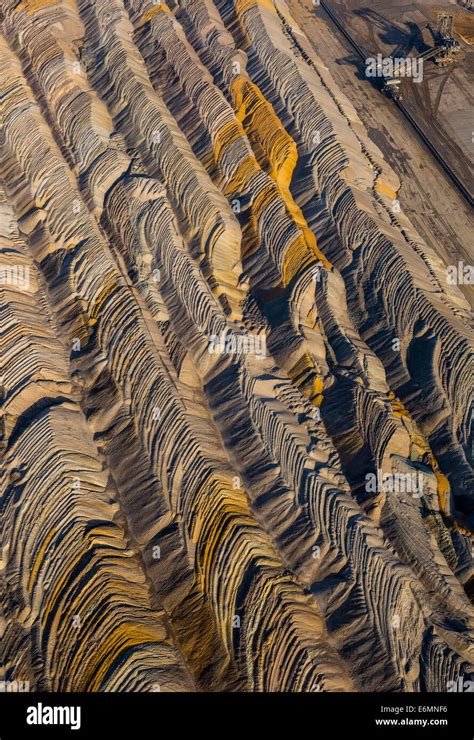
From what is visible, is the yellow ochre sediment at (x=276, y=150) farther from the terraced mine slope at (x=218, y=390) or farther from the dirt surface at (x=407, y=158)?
the dirt surface at (x=407, y=158)

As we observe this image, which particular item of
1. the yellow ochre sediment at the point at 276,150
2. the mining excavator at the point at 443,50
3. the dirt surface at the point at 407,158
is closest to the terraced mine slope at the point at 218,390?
the yellow ochre sediment at the point at 276,150

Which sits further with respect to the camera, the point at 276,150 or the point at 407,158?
the point at 407,158

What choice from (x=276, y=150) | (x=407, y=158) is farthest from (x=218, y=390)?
(x=407, y=158)

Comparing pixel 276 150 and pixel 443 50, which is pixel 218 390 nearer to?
pixel 276 150

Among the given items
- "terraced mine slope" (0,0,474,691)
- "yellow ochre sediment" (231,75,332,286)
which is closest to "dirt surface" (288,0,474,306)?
"terraced mine slope" (0,0,474,691)

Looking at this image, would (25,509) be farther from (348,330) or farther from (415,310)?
(415,310)

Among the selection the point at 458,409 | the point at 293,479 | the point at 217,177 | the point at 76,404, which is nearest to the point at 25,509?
the point at 76,404

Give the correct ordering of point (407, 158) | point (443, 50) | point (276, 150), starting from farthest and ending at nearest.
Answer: point (443, 50) < point (407, 158) < point (276, 150)

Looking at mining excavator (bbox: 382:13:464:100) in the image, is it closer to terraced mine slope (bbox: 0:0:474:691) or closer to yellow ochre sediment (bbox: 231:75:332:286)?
terraced mine slope (bbox: 0:0:474:691)
